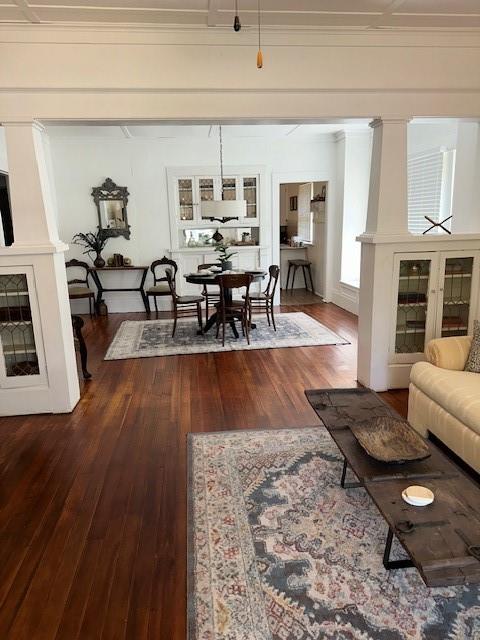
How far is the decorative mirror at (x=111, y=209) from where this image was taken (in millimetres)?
7188

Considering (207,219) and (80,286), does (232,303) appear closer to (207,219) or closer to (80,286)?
(207,219)

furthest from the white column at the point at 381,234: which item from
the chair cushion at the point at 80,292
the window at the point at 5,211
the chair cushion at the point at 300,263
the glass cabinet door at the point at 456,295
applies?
the chair cushion at the point at 300,263

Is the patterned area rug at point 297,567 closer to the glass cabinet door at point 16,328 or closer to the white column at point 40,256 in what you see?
the white column at point 40,256

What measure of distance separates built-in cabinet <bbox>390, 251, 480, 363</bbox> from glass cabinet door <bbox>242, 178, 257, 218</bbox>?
4.35 meters

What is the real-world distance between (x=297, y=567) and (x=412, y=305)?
8.49 feet

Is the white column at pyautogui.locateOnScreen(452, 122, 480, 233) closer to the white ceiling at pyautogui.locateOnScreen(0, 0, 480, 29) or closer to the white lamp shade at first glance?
the white ceiling at pyautogui.locateOnScreen(0, 0, 480, 29)

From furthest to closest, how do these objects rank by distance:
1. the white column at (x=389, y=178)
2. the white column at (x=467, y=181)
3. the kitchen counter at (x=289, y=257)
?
the kitchen counter at (x=289, y=257) < the white column at (x=467, y=181) < the white column at (x=389, y=178)

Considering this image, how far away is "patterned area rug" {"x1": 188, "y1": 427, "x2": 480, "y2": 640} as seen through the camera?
1.59 metres

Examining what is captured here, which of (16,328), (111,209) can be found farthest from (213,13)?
(111,209)

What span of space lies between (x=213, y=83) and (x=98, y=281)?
470cm

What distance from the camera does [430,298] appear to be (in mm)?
3723

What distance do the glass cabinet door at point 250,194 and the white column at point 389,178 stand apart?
4161 mm

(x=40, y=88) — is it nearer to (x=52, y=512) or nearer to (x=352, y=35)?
(x=352, y=35)

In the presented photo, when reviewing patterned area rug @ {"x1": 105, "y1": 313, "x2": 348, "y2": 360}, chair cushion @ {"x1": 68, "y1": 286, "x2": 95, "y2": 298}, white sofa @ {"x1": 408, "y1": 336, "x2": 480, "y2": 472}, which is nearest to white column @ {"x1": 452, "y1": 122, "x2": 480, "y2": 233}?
white sofa @ {"x1": 408, "y1": 336, "x2": 480, "y2": 472}
